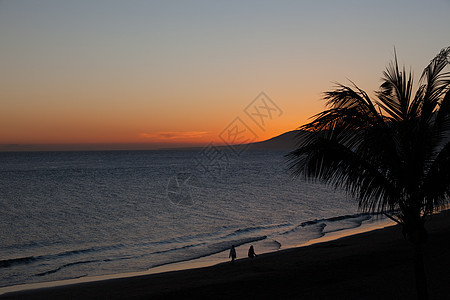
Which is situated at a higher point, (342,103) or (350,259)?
(342,103)

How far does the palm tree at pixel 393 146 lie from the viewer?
704 centimetres

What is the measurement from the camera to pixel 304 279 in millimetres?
13375

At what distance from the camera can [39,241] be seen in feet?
87.1

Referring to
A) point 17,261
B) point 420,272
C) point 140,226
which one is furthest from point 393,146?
point 140,226

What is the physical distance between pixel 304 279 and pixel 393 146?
25.0ft

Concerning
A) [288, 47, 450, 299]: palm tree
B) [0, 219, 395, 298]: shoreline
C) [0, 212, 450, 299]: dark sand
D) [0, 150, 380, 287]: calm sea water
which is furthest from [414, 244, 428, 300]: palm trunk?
[0, 150, 380, 287]: calm sea water

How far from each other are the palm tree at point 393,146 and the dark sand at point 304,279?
400cm

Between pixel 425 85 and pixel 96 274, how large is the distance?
16864 mm

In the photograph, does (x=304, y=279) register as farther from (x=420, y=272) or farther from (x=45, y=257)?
(x=45, y=257)

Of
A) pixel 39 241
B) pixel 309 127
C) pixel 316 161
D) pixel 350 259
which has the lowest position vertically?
pixel 39 241

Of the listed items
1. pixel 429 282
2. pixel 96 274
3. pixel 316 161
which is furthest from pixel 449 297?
pixel 96 274

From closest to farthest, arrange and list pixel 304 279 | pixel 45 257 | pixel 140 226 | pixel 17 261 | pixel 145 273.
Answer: pixel 304 279 < pixel 145 273 < pixel 17 261 < pixel 45 257 < pixel 140 226

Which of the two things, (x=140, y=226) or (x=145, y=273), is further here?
(x=140, y=226)

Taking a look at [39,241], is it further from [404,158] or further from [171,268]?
[404,158]
